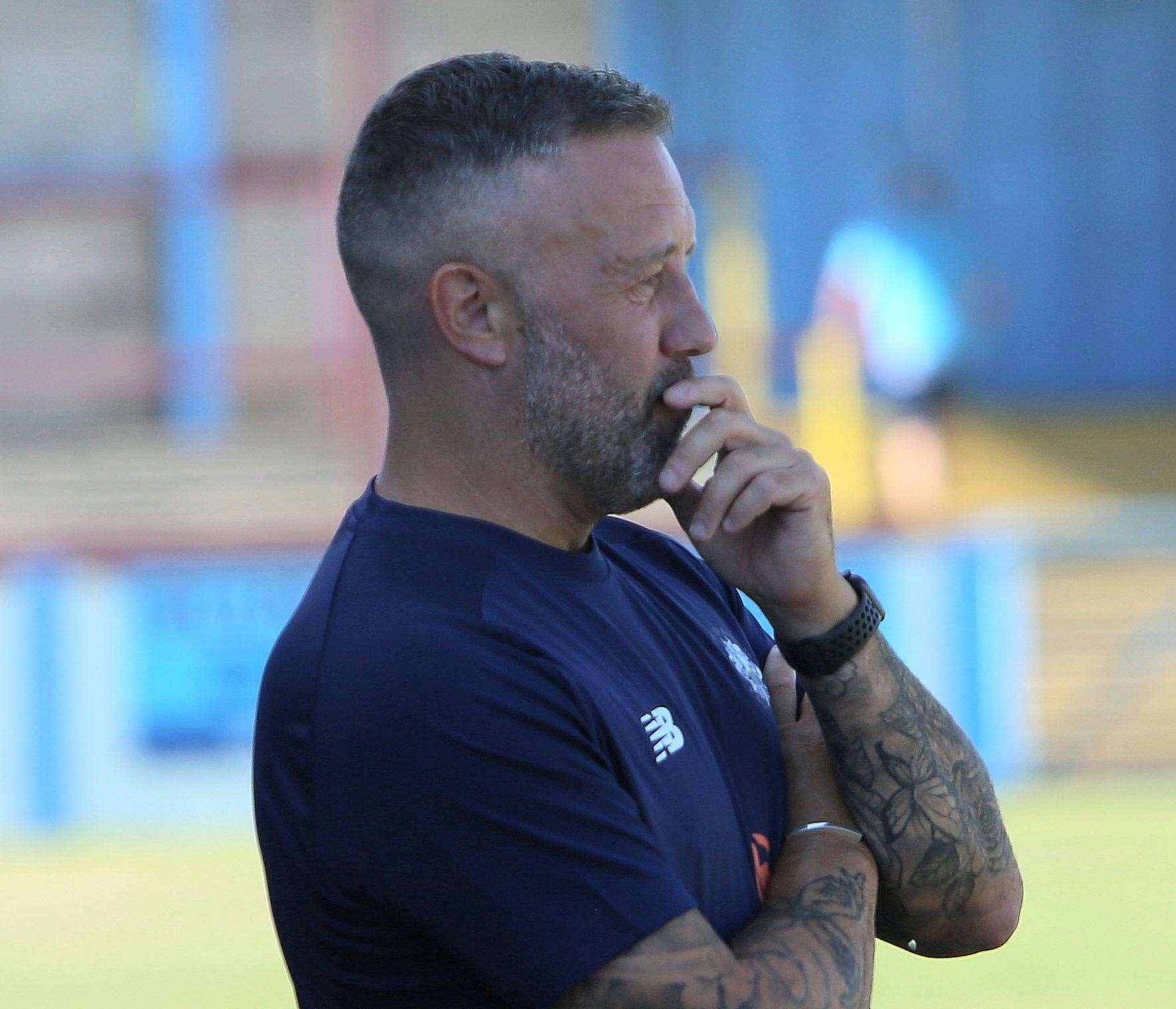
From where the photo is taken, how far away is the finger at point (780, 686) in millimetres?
2188

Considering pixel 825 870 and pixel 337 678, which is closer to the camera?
pixel 337 678

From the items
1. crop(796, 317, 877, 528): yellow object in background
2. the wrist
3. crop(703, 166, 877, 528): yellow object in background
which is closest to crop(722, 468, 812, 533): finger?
A: the wrist

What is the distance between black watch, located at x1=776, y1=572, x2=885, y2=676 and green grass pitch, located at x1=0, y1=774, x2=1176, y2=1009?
3.48m

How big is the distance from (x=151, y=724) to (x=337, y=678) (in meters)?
6.04

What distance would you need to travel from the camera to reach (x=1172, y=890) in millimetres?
6551

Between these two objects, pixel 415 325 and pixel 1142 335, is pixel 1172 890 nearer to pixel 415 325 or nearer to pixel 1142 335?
pixel 415 325

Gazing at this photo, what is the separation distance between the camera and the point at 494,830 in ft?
5.48

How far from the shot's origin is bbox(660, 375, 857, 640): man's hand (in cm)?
195

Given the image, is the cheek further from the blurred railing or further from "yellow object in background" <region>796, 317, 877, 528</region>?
"yellow object in background" <region>796, 317, 877, 528</region>

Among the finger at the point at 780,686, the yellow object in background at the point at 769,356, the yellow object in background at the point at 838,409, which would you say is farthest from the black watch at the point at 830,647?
the yellow object in background at the point at 838,409

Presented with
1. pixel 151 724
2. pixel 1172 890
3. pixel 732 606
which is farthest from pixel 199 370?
pixel 732 606

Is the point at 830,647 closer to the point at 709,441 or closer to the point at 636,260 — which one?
the point at 709,441

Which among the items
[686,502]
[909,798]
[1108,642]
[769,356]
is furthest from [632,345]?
[769,356]

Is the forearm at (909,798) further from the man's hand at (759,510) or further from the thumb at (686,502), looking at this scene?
the thumb at (686,502)
